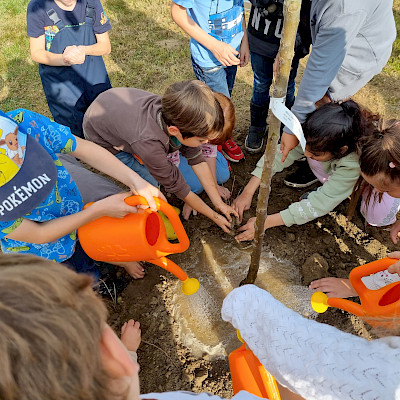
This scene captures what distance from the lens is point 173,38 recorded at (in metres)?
3.45

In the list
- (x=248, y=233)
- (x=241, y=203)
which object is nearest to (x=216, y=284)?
(x=248, y=233)

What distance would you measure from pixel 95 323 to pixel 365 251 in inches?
66.9

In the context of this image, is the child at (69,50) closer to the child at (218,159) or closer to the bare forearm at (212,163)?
the child at (218,159)

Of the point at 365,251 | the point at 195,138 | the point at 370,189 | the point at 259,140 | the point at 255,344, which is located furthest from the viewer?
the point at 259,140

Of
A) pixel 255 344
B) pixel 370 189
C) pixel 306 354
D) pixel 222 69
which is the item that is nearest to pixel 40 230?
pixel 255 344

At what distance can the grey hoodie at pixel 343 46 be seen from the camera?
1347 mm

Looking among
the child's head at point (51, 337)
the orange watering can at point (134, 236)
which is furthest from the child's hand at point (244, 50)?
the child's head at point (51, 337)

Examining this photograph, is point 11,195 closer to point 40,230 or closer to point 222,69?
point 40,230

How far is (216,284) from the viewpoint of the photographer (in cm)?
185

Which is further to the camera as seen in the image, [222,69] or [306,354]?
[222,69]

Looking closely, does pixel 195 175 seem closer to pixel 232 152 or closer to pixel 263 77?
pixel 232 152

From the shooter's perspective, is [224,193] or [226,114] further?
[224,193]

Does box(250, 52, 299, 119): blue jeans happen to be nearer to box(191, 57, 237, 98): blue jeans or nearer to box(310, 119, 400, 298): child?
box(191, 57, 237, 98): blue jeans

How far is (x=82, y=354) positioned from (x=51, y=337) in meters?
0.05
